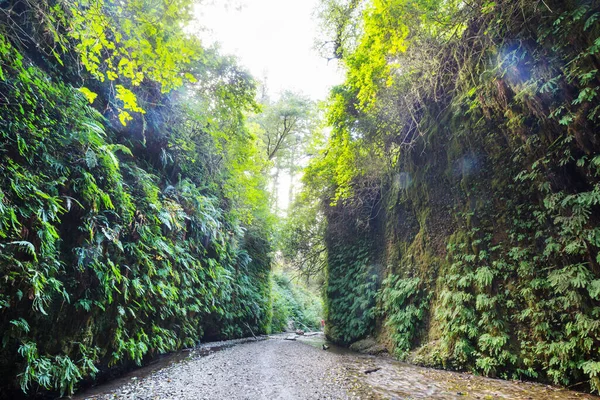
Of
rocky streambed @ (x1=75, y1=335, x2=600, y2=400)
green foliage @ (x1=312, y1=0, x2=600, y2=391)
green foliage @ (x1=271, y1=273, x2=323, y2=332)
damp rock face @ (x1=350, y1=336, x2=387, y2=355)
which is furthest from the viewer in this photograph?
green foliage @ (x1=271, y1=273, x2=323, y2=332)

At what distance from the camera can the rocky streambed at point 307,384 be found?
13.5ft

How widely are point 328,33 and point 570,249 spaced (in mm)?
13700

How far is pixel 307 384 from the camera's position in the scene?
476 cm

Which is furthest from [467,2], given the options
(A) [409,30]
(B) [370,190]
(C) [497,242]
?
(B) [370,190]

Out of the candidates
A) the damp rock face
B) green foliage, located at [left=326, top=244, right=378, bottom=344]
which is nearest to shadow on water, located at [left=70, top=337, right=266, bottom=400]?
the damp rock face

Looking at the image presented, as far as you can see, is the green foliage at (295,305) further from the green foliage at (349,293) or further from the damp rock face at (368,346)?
the damp rock face at (368,346)

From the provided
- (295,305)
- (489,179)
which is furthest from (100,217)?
(295,305)

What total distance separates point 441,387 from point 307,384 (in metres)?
2.07

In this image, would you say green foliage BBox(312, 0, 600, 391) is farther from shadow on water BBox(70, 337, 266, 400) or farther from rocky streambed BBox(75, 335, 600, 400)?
shadow on water BBox(70, 337, 266, 400)

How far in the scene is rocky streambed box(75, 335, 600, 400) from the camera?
4102mm

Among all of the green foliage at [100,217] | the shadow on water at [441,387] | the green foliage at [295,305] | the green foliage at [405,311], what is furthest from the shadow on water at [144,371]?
the green foliage at [295,305]

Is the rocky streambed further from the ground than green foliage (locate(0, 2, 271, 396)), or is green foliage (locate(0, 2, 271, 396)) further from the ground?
green foliage (locate(0, 2, 271, 396))

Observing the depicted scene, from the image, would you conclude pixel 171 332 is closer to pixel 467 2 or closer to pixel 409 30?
pixel 409 30

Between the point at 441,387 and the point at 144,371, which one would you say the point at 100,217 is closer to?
the point at 144,371
